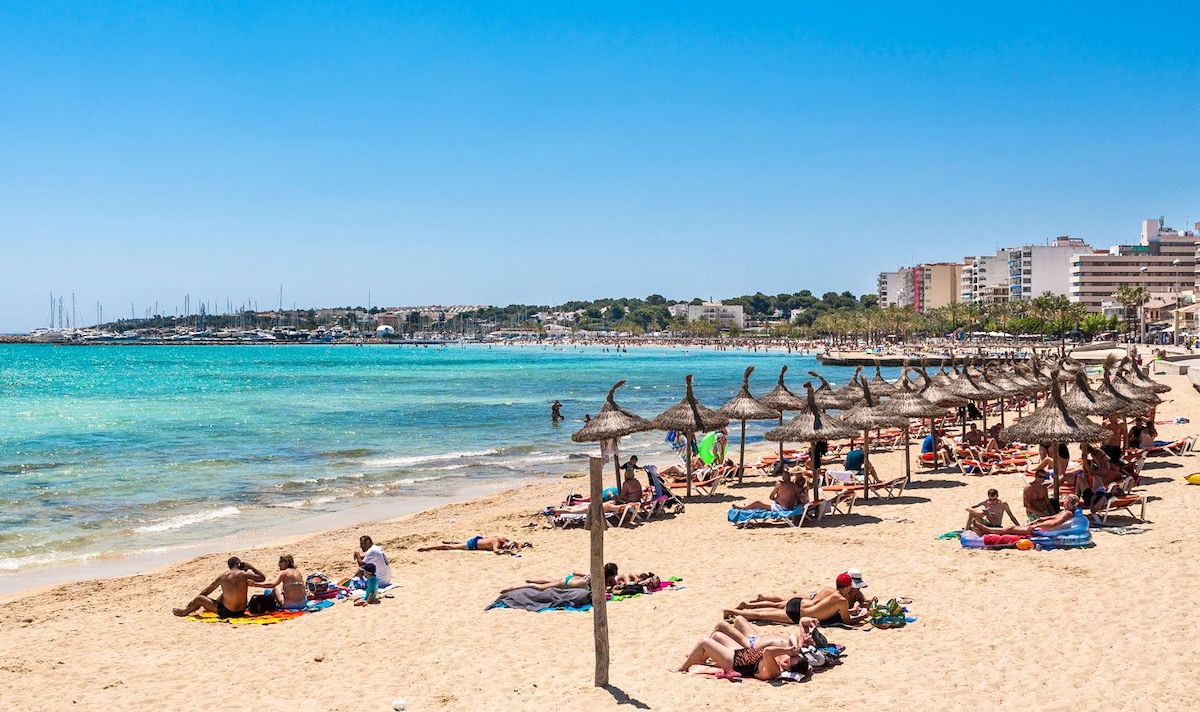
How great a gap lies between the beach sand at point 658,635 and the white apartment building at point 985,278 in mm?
153520

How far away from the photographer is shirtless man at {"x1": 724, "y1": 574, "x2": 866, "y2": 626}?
8711 mm

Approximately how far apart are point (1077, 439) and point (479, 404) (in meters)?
38.3

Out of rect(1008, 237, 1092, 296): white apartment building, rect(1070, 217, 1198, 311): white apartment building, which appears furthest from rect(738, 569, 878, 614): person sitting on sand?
rect(1008, 237, 1092, 296): white apartment building

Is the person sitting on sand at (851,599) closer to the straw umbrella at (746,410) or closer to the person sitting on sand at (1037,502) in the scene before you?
the person sitting on sand at (1037,502)

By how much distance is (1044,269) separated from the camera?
A: 141 meters

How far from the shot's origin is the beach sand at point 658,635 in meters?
7.27

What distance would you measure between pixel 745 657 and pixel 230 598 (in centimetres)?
569

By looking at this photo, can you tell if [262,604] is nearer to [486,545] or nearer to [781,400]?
[486,545]

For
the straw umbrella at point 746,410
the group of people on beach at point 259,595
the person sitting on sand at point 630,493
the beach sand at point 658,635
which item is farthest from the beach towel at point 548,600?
the straw umbrella at point 746,410

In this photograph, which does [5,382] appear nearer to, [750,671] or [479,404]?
[479,404]

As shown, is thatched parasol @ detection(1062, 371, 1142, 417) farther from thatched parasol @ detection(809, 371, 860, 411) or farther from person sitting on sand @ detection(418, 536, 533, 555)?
person sitting on sand @ detection(418, 536, 533, 555)

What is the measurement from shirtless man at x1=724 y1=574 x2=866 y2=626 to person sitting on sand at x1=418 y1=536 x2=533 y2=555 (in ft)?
15.6

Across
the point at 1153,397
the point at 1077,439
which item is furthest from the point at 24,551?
the point at 1153,397

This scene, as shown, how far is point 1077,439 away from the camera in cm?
1266
